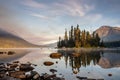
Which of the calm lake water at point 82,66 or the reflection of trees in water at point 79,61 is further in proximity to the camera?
the reflection of trees in water at point 79,61

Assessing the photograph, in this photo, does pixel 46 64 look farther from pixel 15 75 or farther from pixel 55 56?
pixel 55 56

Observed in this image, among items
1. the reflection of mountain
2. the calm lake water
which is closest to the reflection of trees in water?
the calm lake water

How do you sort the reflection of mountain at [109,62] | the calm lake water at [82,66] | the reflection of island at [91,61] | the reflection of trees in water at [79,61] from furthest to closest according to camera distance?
the reflection of mountain at [109,62] < the reflection of island at [91,61] < the reflection of trees in water at [79,61] < the calm lake water at [82,66]

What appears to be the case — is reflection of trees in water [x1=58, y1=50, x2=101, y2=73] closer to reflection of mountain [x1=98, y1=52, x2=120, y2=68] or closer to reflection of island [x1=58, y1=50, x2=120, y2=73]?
reflection of island [x1=58, y1=50, x2=120, y2=73]

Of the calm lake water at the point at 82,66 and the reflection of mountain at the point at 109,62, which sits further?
the reflection of mountain at the point at 109,62

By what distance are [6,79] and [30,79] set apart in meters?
3.52

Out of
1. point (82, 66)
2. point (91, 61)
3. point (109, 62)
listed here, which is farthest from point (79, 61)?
point (82, 66)

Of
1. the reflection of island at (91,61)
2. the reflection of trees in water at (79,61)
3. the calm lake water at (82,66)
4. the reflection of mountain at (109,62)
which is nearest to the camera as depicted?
the calm lake water at (82,66)

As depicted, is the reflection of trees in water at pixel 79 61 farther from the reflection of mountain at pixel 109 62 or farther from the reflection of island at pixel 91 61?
the reflection of mountain at pixel 109 62

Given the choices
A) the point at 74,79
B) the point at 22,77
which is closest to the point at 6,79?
the point at 22,77

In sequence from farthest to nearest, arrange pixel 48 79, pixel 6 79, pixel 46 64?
pixel 46 64 → pixel 48 79 → pixel 6 79

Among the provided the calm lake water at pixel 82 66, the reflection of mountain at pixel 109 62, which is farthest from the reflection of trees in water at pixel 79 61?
the reflection of mountain at pixel 109 62

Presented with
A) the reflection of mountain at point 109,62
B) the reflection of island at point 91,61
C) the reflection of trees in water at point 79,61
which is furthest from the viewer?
the reflection of mountain at point 109,62

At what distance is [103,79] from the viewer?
25078 millimetres
